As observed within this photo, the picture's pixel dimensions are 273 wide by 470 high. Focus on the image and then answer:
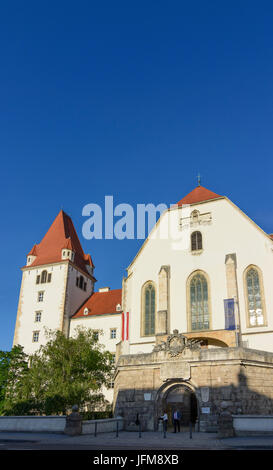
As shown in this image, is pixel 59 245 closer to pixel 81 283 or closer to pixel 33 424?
pixel 81 283

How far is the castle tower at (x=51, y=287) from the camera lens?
5041 centimetres

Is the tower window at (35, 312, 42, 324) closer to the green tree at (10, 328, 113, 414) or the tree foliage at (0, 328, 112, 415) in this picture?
the tree foliage at (0, 328, 112, 415)

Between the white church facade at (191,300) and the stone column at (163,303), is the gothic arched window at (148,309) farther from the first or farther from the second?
the stone column at (163,303)

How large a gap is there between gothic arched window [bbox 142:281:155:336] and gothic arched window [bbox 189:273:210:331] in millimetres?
3476

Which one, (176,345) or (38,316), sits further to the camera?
(38,316)

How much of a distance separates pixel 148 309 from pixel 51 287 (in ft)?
63.8

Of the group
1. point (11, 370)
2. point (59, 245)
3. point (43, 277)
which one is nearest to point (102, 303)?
point (43, 277)

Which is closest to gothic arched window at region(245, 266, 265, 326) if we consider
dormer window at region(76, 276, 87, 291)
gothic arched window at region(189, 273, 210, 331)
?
gothic arched window at region(189, 273, 210, 331)

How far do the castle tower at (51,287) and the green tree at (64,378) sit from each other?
13.1 m

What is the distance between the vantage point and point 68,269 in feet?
172

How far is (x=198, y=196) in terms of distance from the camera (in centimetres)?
4022

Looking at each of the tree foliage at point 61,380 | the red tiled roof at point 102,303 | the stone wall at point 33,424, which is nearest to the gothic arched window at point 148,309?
the tree foliage at point 61,380

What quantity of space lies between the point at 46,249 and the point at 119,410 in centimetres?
3451

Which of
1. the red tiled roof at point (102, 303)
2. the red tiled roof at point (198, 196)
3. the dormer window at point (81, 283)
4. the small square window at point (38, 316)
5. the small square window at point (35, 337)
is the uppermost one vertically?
the red tiled roof at point (198, 196)
